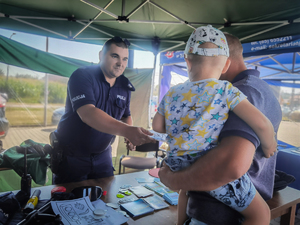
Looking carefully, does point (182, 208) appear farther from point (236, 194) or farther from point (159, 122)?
point (159, 122)

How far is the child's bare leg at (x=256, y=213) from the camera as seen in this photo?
0.82m

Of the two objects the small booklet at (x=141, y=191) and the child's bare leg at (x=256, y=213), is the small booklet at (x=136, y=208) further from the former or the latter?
the child's bare leg at (x=256, y=213)

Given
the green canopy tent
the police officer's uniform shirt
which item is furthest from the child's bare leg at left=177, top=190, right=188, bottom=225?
the green canopy tent

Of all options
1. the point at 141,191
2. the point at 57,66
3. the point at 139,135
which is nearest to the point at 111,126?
the point at 139,135

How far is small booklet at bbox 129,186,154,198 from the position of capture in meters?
1.46

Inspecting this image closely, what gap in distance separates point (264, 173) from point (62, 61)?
4.16 metres

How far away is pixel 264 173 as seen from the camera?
0.96 metres

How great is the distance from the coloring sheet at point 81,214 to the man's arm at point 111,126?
1.62ft

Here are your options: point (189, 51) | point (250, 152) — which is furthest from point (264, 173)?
point (189, 51)

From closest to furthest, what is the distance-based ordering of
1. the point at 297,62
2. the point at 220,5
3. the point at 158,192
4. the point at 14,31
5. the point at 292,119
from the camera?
the point at 158,192
the point at 220,5
the point at 14,31
the point at 297,62
the point at 292,119

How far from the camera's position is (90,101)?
1667 millimetres

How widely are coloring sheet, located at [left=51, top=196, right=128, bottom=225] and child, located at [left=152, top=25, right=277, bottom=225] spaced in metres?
0.48

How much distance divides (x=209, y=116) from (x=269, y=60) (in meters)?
6.95

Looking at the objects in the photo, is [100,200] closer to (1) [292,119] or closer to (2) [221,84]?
(2) [221,84]
